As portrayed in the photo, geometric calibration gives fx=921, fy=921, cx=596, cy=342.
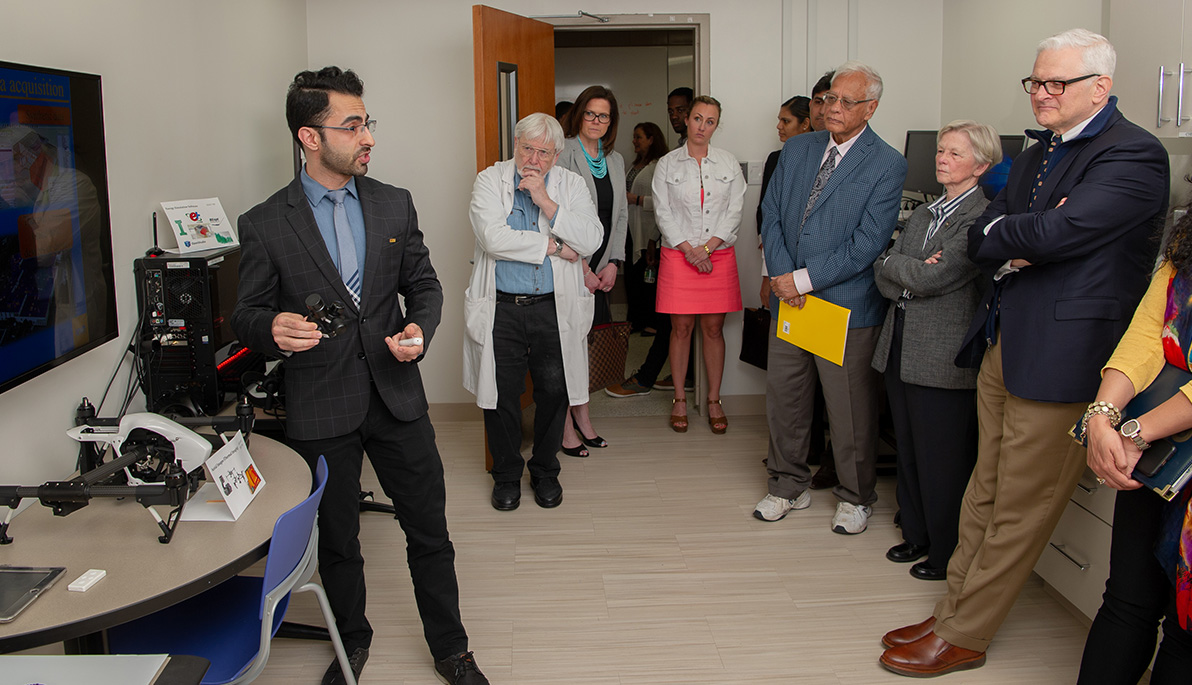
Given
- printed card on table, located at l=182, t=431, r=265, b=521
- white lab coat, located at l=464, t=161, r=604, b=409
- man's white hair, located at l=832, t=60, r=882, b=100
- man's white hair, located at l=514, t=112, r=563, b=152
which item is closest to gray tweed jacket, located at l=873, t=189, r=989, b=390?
man's white hair, located at l=832, t=60, r=882, b=100

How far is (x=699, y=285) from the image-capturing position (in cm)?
471

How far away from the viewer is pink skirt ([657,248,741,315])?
4707mm

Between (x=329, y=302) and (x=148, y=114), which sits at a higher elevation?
(x=148, y=114)

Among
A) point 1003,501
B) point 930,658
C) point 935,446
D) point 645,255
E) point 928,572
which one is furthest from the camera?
point 645,255

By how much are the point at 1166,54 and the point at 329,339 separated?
257 centimetres

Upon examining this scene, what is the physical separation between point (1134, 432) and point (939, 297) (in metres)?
1.09

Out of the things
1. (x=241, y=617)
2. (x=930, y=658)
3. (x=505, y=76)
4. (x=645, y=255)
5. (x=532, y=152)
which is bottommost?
(x=930, y=658)

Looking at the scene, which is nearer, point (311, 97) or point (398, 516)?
point (311, 97)

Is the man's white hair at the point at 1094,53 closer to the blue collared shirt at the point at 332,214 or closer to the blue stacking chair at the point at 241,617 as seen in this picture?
the blue collared shirt at the point at 332,214

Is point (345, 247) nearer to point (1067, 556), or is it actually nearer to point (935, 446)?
point (935, 446)

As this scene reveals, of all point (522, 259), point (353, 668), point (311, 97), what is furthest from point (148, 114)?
point (353, 668)

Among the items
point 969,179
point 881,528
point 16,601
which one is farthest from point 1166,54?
point 16,601

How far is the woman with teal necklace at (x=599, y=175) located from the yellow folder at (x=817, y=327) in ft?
3.09

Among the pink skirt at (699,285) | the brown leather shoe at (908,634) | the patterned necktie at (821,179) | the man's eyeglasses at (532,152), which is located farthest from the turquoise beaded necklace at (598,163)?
the brown leather shoe at (908,634)
